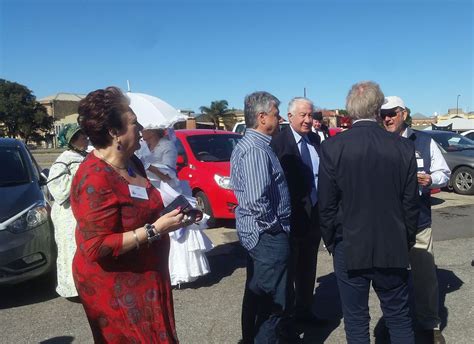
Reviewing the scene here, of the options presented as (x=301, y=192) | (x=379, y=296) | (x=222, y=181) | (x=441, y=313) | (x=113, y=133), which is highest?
(x=113, y=133)

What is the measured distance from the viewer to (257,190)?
296cm

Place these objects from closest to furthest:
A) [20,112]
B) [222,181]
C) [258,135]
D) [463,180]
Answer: [258,135] < [222,181] < [463,180] < [20,112]

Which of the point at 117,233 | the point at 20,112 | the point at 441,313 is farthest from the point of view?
the point at 20,112

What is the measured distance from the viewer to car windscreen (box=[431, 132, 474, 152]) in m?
11.7

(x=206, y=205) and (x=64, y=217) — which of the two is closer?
(x=64, y=217)

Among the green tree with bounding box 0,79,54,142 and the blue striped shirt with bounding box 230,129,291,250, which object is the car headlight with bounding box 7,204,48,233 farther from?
the green tree with bounding box 0,79,54,142

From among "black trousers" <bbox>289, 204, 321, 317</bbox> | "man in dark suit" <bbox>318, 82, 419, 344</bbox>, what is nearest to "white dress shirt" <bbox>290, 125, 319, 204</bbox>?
"black trousers" <bbox>289, 204, 321, 317</bbox>

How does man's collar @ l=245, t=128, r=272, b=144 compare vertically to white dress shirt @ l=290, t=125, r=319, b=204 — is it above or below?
above

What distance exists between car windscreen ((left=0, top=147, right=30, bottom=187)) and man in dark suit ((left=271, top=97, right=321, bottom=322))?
3.03 m

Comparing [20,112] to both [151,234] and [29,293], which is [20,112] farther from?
[151,234]

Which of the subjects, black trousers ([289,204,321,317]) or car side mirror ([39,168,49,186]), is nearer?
black trousers ([289,204,321,317])

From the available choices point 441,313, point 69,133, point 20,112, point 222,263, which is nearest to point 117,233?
point 69,133

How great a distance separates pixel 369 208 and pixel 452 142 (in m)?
10.6

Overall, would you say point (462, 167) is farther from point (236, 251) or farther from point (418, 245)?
point (418, 245)
